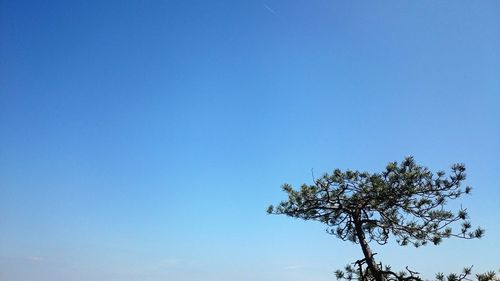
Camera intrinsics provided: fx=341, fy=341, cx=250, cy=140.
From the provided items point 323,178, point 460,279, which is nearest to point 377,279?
point 460,279

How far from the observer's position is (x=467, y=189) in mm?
8789

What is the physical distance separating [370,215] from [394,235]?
941mm

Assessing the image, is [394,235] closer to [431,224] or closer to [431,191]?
[431,224]

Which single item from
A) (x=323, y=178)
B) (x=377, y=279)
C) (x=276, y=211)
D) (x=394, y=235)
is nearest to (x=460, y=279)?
(x=377, y=279)

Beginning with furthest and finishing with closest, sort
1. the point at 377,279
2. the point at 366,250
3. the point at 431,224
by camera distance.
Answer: the point at 431,224, the point at 366,250, the point at 377,279

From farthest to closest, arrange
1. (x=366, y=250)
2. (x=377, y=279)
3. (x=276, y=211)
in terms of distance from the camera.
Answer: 1. (x=276, y=211)
2. (x=366, y=250)
3. (x=377, y=279)

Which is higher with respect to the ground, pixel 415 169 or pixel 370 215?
pixel 415 169

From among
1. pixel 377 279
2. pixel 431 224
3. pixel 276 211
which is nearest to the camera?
pixel 377 279

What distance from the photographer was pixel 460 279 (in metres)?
7.15

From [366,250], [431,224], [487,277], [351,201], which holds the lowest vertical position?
[487,277]

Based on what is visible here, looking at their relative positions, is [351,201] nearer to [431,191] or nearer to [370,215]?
[370,215]

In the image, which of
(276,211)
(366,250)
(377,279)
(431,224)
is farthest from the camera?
(276,211)

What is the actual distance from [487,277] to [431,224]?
2.37m

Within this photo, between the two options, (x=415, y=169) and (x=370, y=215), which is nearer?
(x=415, y=169)
